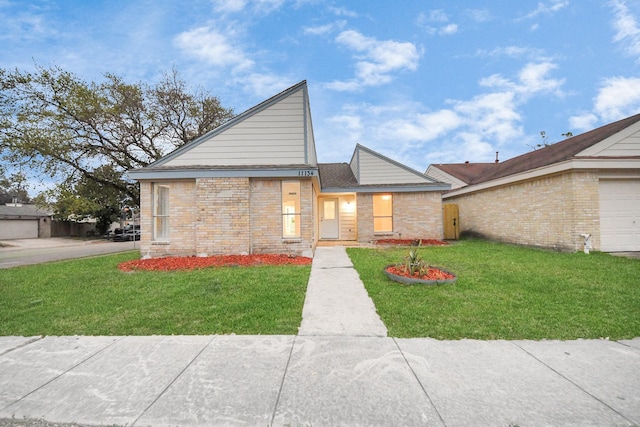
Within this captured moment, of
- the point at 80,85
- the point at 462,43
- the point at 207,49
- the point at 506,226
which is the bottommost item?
the point at 506,226

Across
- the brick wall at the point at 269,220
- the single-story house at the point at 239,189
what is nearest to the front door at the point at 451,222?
the single-story house at the point at 239,189

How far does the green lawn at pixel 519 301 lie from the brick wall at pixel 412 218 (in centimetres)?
606

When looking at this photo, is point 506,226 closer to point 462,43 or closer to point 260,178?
point 260,178

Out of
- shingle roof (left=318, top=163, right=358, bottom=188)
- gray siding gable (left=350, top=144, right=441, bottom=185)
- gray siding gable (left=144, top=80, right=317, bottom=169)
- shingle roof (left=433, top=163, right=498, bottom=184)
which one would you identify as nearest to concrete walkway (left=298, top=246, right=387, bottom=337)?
gray siding gable (left=144, top=80, right=317, bottom=169)

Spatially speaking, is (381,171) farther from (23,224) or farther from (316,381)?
(23,224)

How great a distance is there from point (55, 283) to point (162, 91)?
1800 cm

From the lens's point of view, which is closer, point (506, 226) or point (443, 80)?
point (506, 226)

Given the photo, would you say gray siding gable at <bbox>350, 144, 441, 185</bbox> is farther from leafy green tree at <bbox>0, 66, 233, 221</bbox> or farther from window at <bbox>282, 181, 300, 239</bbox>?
leafy green tree at <bbox>0, 66, 233, 221</bbox>

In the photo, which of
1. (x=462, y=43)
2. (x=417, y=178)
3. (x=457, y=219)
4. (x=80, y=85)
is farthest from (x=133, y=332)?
(x=462, y=43)

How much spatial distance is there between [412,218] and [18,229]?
37.9 meters

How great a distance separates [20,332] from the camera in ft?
12.4

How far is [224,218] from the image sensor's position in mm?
9227

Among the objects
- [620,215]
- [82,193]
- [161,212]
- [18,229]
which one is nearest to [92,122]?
[82,193]

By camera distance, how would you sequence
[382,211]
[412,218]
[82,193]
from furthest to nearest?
[82,193] < [382,211] < [412,218]
